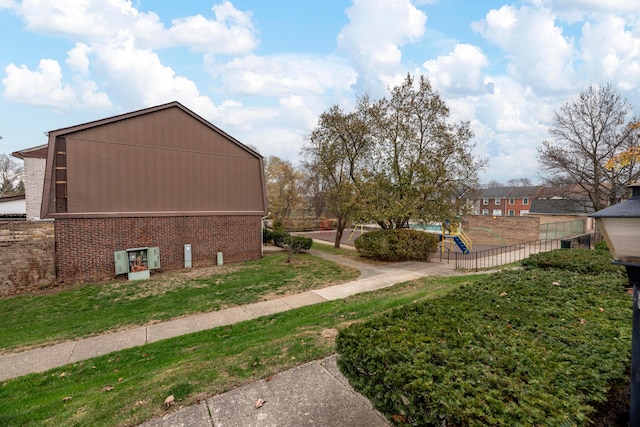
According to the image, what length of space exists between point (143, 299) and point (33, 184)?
411 inches

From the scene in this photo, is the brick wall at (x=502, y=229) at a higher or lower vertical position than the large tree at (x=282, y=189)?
lower

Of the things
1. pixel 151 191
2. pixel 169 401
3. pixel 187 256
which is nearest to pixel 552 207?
pixel 187 256

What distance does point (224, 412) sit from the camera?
3232 mm

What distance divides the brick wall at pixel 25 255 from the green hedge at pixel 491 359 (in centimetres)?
1250

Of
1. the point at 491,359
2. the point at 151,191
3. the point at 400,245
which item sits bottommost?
the point at 400,245

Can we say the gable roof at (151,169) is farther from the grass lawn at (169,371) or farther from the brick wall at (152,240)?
the grass lawn at (169,371)

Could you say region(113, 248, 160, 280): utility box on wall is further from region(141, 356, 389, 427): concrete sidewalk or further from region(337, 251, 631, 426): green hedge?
region(337, 251, 631, 426): green hedge

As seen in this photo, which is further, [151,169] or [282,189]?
[282,189]

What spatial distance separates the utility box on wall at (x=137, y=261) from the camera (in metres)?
12.0

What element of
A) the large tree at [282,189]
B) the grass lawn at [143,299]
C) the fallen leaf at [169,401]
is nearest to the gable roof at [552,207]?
the large tree at [282,189]

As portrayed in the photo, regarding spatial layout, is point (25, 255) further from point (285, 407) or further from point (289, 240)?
point (285, 407)

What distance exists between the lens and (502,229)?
76.3 ft

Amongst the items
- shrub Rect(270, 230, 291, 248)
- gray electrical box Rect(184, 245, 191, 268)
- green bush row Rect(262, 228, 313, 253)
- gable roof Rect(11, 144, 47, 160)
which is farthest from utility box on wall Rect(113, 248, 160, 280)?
shrub Rect(270, 230, 291, 248)

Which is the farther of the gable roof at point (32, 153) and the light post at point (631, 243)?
the gable roof at point (32, 153)
